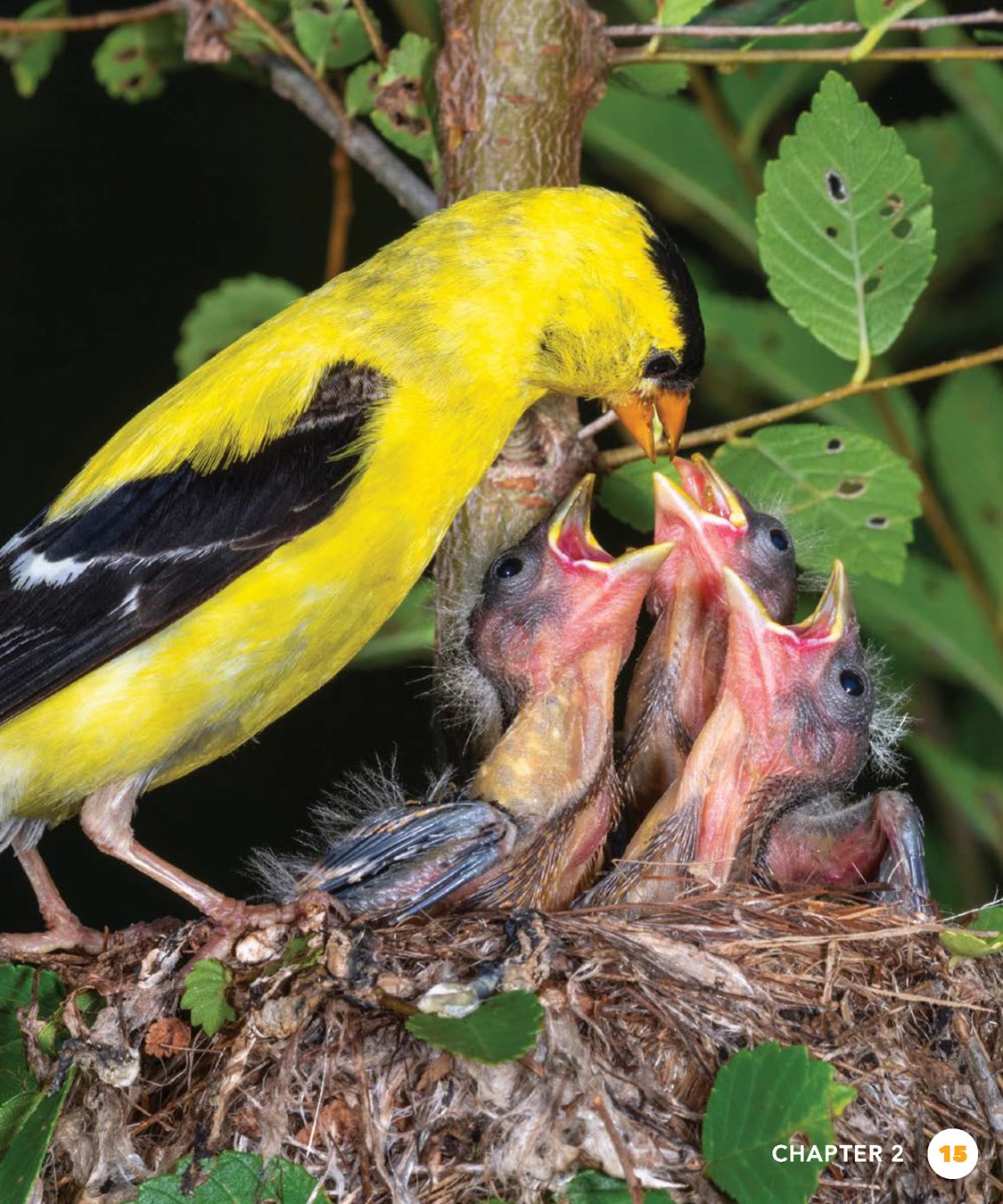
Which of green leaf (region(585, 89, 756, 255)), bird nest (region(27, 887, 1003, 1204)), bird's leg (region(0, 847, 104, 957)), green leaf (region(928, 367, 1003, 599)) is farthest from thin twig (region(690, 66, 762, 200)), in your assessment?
bird's leg (region(0, 847, 104, 957))

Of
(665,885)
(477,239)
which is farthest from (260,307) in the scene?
(665,885)

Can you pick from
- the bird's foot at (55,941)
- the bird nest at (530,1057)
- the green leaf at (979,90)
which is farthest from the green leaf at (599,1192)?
the green leaf at (979,90)

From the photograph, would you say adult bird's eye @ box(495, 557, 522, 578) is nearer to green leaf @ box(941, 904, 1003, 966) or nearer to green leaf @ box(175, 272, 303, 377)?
green leaf @ box(175, 272, 303, 377)

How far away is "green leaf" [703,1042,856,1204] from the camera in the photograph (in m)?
1.69

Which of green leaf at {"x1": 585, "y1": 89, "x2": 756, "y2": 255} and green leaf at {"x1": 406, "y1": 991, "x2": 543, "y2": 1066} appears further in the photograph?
green leaf at {"x1": 585, "y1": 89, "x2": 756, "y2": 255}

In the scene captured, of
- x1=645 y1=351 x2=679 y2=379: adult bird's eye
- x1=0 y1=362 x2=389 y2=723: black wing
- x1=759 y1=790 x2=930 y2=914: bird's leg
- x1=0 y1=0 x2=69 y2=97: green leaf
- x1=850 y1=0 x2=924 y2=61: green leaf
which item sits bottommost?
x1=759 y1=790 x2=930 y2=914: bird's leg

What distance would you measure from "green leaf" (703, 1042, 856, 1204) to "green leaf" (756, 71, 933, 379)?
104cm

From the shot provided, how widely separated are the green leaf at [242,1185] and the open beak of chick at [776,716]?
885mm

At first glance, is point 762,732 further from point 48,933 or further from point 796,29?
point 48,933

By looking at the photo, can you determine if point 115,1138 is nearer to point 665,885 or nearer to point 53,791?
point 53,791

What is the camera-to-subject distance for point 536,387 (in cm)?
243

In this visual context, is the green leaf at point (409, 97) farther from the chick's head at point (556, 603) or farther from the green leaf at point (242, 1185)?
the green leaf at point (242, 1185)

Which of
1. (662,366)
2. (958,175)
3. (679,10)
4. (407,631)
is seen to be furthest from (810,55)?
(407,631)

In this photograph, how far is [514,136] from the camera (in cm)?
251
